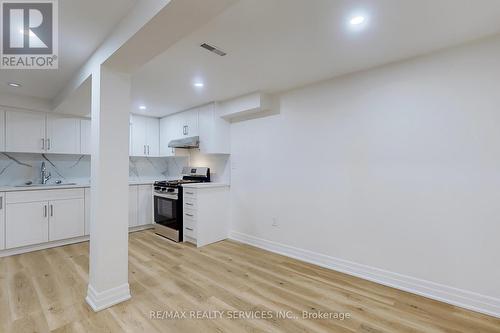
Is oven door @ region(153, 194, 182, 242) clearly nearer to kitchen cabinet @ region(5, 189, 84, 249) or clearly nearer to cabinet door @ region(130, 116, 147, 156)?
cabinet door @ region(130, 116, 147, 156)

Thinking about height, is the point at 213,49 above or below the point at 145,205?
above

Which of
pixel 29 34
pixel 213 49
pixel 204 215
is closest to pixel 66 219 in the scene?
pixel 204 215

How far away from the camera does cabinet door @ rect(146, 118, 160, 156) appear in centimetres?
512

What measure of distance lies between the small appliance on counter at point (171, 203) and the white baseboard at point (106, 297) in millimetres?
1753

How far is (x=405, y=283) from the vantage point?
2426 mm

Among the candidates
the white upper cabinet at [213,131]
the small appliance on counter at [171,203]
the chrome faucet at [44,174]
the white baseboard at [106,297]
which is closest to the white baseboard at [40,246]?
the chrome faucet at [44,174]

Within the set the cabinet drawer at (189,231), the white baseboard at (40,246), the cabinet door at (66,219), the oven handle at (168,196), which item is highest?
the oven handle at (168,196)

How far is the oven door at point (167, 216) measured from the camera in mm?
4035

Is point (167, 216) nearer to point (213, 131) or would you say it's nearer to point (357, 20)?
point (213, 131)

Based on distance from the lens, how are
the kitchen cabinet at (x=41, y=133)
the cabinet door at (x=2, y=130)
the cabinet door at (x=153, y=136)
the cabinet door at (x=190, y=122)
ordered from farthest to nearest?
1. the cabinet door at (x=153, y=136)
2. the cabinet door at (x=190, y=122)
3. the kitchen cabinet at (x=41, y=133)
4. the cabinet door at (x=2, y=130)

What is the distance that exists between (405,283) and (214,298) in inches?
75.9

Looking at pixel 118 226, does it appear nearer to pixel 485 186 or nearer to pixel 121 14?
pixel 121 14

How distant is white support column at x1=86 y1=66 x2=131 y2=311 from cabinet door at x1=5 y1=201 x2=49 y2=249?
2.11m

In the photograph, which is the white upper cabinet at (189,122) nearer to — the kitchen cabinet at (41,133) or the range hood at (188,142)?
the range hood at (188,142)
